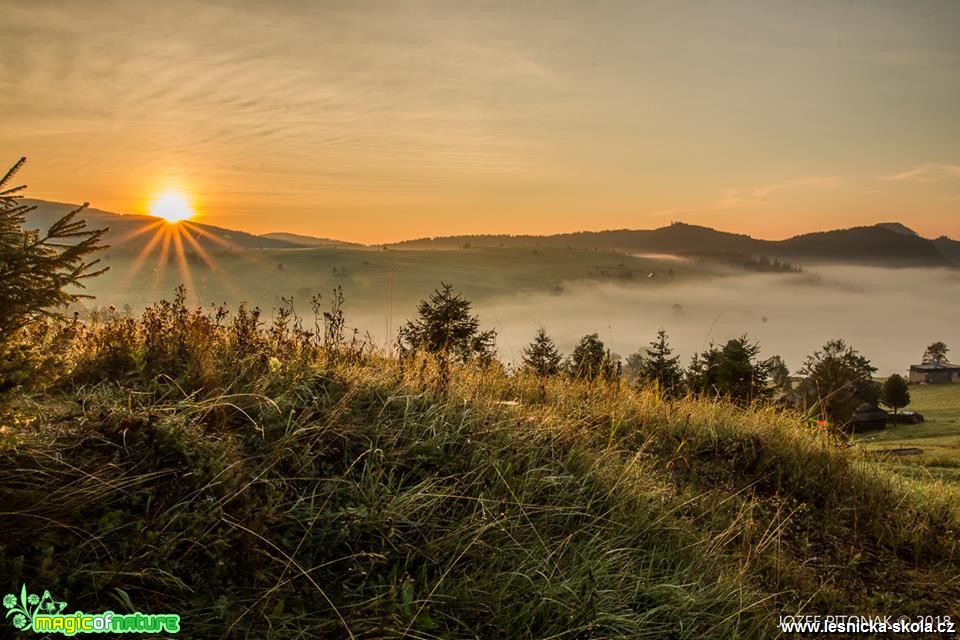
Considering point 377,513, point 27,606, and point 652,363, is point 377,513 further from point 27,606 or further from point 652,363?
point 652,363

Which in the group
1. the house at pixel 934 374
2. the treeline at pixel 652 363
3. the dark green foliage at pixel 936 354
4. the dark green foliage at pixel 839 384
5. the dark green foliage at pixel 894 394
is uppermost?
the treeline at pixel 652 363

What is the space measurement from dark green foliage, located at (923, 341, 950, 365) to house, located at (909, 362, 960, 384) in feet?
14.9

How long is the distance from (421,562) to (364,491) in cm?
61

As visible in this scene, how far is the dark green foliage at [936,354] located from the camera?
436ft

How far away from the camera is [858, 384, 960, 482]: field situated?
28.8m

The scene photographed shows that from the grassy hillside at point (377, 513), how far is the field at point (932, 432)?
15681 mm

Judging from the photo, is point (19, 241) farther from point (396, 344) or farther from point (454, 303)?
point (454, 303)

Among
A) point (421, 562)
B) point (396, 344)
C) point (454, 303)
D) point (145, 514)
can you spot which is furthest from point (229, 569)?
point (454, 303)

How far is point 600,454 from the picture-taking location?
5688 millimetres

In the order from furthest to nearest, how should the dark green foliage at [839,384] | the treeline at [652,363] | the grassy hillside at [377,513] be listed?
1. the dark green foliage at [839,384]
2. the treeline at [652,363]
3. the grassy hillside at [377,513]

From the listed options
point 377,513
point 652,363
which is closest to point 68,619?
point 377,513

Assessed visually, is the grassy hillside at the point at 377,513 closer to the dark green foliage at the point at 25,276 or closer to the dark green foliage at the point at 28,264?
the dark green foliage at the point at 25,276

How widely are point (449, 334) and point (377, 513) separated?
4816mm

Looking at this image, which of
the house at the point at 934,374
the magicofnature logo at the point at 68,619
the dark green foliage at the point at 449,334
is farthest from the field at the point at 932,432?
the magicofnature logo at the point at 68,619
